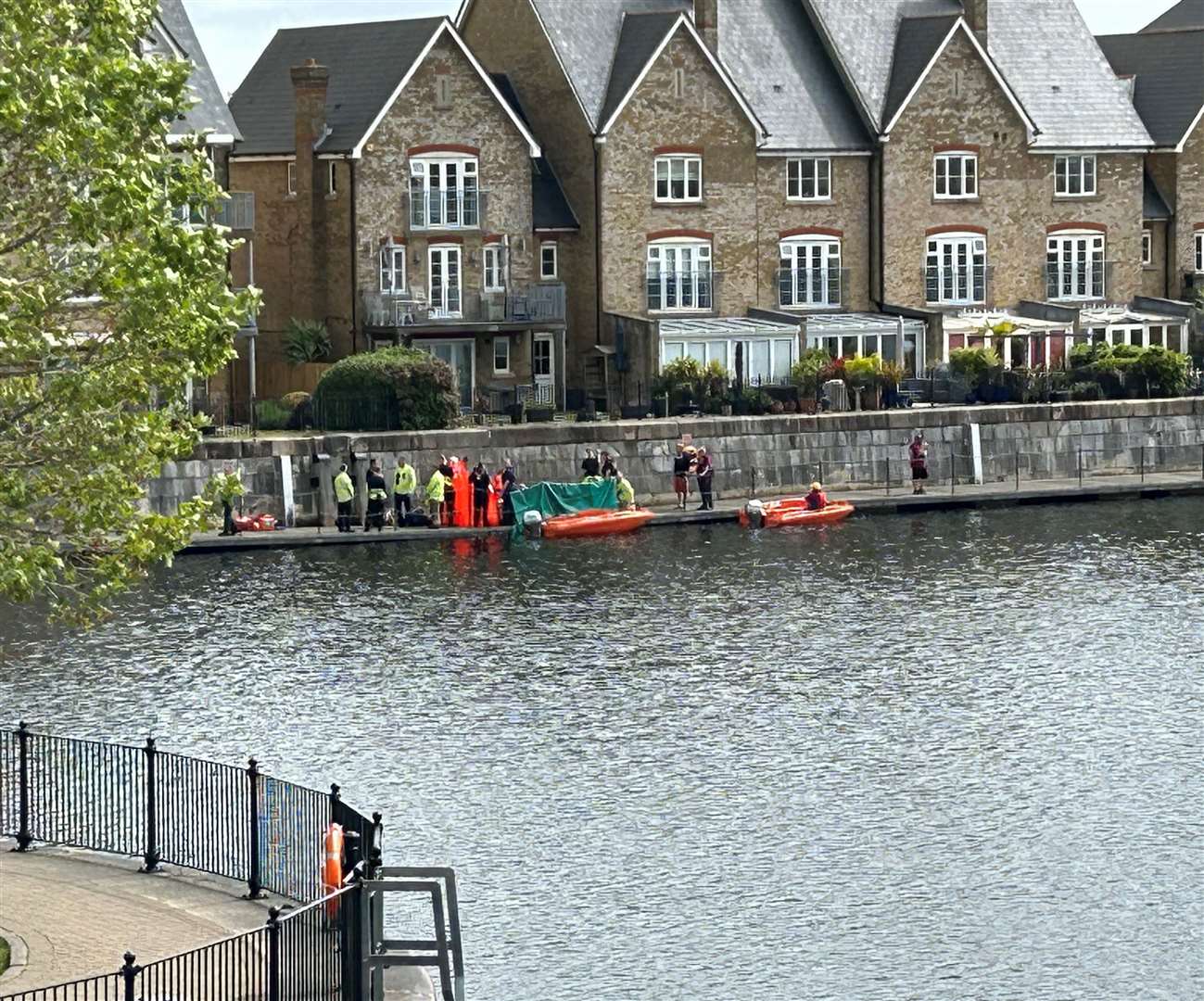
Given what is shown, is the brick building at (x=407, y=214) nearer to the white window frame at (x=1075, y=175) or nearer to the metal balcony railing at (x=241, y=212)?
the metal balcony railing at (x=241, y=212)

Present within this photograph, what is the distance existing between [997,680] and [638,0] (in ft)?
151

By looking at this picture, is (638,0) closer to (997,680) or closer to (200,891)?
(997,680)

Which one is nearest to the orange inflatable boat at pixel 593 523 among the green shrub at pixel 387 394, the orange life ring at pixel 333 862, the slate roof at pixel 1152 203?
the green shrub at pixel 387 394

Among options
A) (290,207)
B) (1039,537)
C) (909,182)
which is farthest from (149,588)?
(909,182)

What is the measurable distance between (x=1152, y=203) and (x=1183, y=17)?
17126 millimetres

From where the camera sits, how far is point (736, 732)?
1534 inches

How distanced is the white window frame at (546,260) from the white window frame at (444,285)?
145 inches

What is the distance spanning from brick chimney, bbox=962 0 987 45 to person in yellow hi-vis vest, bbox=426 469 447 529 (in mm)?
34416

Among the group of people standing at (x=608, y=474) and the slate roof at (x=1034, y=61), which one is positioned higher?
the slate roof at (x=1034, y=61)

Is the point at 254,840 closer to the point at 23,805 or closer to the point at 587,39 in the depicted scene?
the point at 23,805

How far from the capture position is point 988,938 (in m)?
28.0

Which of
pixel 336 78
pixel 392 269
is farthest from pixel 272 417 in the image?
pixel 336 78

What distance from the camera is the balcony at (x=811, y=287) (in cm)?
8425

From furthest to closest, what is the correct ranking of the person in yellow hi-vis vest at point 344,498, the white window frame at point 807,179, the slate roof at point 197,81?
1. the white window frame at point 807,179
2. the slate roof at point 197,81
3. the person in yellow hi-vis vest at point 344,498
